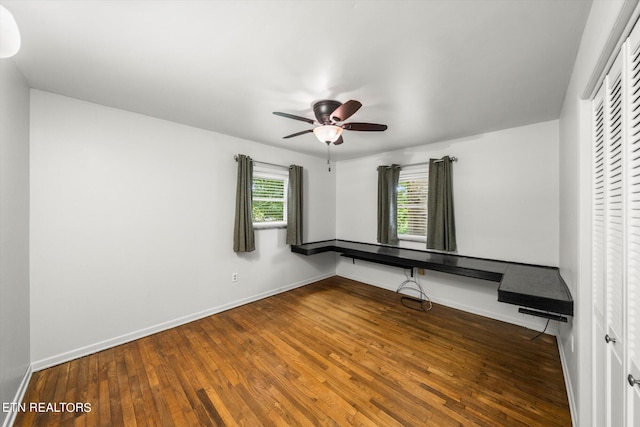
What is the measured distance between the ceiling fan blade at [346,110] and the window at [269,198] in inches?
77.9

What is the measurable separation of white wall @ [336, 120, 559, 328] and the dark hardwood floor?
420mm

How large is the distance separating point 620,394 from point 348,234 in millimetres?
3881

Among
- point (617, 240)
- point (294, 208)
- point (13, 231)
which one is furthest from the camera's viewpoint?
point (294, 208)

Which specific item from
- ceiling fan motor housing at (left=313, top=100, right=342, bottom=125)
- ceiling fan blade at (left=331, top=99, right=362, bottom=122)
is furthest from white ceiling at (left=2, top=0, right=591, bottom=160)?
ceiling fan blade at (left=331, top=99, right=362, bottom=122)

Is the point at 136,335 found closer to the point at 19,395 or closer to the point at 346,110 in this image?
the point at 19,395

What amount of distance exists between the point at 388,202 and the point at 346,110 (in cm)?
236

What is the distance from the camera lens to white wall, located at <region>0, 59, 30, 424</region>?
1.55 meters

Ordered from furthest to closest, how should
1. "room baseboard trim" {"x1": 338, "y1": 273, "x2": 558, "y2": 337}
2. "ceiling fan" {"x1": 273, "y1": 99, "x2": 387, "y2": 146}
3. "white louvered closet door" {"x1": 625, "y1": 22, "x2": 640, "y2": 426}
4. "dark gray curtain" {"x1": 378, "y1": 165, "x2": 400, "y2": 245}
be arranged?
1. "dark gray curtain" {"x1": 378, "y1": 165, "x2": 400, "y2": 245}
2. "room baseboard trim" {"x1": 338, "y1": 273, "x2": 558, "y2": 337}
3. "ceiling fan" {"x1": 273, "y1": 99, "x2": 387, "y2": 146}
4. "white louvered closet door" {"x1": 625, "y1": 22, "x2": 640, "y2": 426}

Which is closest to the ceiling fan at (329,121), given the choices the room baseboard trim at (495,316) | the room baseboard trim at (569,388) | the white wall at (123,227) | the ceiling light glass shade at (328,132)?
the ceiling light glass shade at (328,132)

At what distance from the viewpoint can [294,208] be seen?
13.1 ft

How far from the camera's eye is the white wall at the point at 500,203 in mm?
2729

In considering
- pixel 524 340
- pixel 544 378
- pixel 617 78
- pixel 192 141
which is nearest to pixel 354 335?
pixel 544 378

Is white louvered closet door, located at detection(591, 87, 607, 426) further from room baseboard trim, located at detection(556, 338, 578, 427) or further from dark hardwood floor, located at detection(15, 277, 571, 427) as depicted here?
dark hardwood floor, located at detection(15, 277, 571, 427)

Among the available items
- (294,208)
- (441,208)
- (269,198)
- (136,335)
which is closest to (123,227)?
(136,335)
